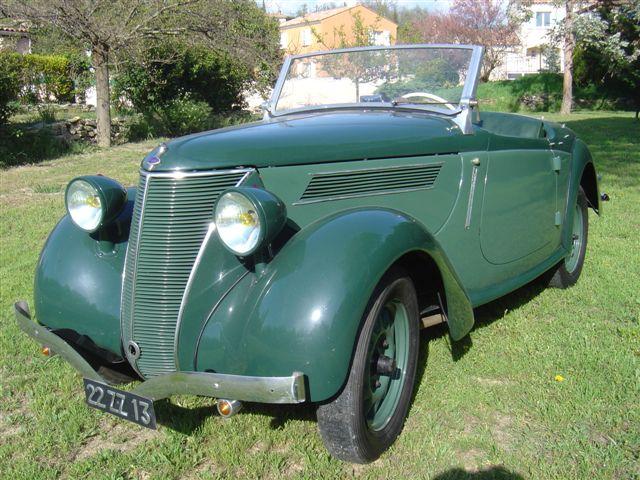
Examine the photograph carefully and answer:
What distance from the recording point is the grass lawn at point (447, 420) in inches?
103

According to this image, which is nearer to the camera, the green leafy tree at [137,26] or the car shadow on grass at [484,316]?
the car shadow on grass at [484,316]

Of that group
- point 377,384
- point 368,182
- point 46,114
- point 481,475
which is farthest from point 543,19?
point 481,475

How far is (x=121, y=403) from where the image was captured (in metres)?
2.40

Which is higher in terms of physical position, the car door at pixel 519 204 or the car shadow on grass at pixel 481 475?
the car door at pixel 519 204

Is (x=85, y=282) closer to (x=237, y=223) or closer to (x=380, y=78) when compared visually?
(x=237, y=223)

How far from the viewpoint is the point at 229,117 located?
1817cm

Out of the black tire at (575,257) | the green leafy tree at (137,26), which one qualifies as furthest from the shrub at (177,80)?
the black tire at (575,257)

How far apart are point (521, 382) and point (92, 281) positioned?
220cm

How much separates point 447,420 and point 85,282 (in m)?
1.80

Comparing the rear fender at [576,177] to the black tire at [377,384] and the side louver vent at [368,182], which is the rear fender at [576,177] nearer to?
the side louver vent at [368,182]

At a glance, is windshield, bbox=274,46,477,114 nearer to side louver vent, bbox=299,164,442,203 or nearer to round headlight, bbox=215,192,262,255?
side louver vent, bbox=299,164,442,203

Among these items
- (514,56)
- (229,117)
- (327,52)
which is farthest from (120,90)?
(514,56)

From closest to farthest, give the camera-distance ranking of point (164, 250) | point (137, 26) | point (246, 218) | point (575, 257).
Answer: point (246, 218)
point (164, 250)
point (575, 257)
point (137, 26)

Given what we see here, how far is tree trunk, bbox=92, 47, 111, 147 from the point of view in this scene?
1314 centimetres
